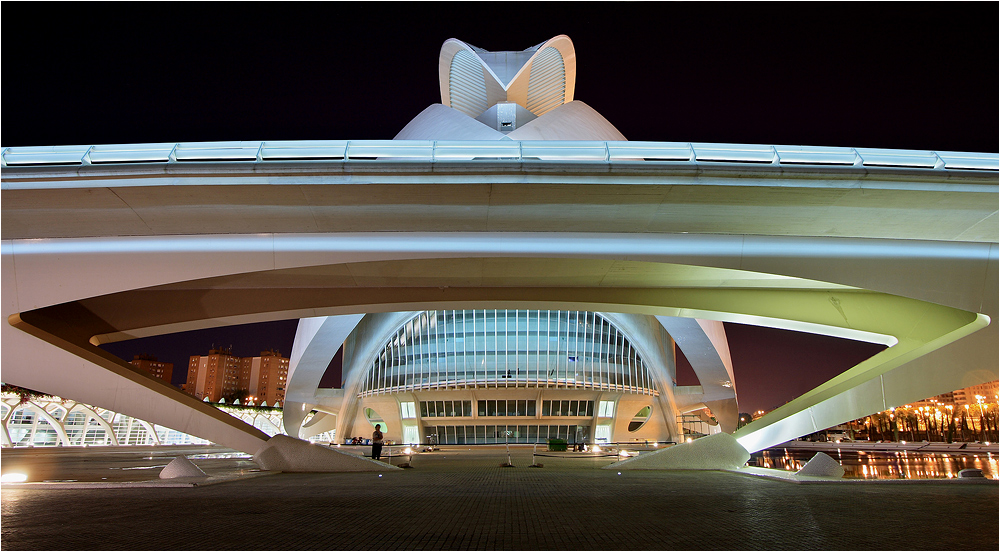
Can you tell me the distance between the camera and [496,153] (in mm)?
11906

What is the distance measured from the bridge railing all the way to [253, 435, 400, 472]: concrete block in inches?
277

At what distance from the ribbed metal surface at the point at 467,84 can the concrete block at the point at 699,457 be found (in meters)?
33.8

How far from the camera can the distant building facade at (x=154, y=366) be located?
469ft

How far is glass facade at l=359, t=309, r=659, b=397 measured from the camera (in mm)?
46250

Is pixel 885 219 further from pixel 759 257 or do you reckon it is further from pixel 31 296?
pixel 31 296

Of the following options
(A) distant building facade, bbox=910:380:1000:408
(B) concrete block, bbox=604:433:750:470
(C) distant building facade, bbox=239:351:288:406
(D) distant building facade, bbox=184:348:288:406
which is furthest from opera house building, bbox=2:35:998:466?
(C) distant building facade, bbox=239:351:288:406

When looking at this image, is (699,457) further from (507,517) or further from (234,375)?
(234,375)

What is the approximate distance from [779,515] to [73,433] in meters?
49.8

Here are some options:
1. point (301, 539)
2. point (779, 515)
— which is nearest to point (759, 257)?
point (779, 515)

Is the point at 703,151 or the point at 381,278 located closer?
the point at 703,151

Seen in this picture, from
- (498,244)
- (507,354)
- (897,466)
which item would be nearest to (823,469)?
(498,244)

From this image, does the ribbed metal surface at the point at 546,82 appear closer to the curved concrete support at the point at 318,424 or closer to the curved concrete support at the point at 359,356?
the curved concrete support at the point at 359,356

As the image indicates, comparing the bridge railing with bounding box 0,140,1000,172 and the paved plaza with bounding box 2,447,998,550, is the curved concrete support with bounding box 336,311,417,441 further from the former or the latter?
the paved plaza with bounding box 2,447,998,550

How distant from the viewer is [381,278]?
1559cm
